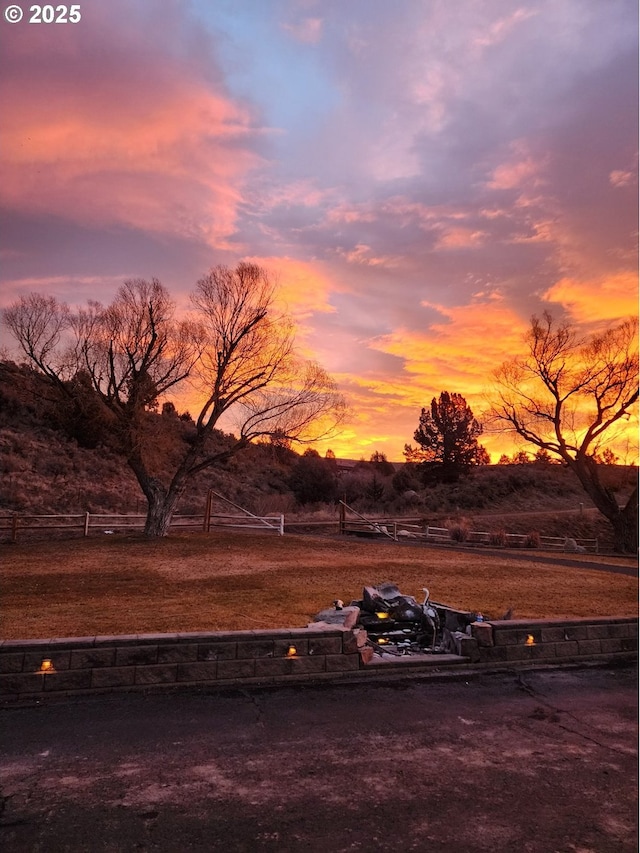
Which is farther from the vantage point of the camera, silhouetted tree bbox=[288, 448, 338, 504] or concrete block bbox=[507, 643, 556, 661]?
silhouetted tree bbox=[288, 448, 338, 504]

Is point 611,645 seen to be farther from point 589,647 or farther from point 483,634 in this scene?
point 483,634

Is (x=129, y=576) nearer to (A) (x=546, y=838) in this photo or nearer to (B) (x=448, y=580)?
(B) (x=448, y=580)

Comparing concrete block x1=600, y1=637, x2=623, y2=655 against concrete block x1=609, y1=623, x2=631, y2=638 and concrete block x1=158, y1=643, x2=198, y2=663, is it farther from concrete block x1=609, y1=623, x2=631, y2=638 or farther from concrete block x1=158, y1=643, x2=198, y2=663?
concrete block x1=158, y1=643, x2=198, y2=663

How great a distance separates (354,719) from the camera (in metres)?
5.49

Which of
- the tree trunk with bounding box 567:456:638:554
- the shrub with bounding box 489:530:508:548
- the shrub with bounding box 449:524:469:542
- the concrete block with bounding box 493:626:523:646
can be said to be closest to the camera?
the concrete block with bounding box 493:626:523:646

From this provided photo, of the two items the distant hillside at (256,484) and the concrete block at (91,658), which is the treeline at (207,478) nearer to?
the distant hillside at (256,484)

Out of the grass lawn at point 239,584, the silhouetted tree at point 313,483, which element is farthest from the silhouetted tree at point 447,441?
the grass lawn at point 239,584

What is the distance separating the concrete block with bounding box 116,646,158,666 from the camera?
620cm

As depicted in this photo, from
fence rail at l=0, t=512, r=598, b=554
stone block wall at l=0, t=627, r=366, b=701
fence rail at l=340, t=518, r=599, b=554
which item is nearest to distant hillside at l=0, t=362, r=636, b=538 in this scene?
fence rail at l=0, t=512, r=598, b=554

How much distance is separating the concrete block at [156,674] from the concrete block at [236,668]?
526mm

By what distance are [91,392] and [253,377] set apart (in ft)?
21.6

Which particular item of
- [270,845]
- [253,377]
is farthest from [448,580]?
[253,377]

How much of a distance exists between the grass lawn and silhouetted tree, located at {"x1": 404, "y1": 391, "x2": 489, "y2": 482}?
127ft

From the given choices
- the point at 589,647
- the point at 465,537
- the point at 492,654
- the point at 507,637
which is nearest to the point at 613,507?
the point at 465,537
